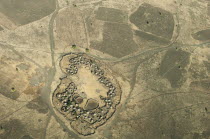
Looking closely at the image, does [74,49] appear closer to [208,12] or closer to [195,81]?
[195,81]

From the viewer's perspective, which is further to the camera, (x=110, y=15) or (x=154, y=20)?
(x=154, y=20)

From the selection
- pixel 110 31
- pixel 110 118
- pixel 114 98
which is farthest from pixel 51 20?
pixel 110 118

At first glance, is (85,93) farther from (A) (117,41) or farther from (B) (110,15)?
(B) (110,15)

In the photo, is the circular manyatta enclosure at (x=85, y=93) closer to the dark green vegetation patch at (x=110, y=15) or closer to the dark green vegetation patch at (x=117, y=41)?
the dark green vegetation patch at (x=117, y=41)

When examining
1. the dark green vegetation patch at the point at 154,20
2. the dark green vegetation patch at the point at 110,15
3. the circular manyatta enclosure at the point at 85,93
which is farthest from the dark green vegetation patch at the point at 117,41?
the circular manyatta enclosure at the point at 85,93

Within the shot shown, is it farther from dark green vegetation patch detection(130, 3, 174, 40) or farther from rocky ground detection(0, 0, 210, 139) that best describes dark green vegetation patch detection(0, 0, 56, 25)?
dark green vegetation patch detection(130, 3, 174, 40)

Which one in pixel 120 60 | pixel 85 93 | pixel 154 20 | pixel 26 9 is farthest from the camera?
pixel 154 20

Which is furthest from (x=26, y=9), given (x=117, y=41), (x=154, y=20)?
(x=154, y=20)

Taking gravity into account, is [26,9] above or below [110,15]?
above

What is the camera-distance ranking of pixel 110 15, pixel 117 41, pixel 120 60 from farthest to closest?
pixel 110 15, pixel 117 41, pixel 120 60
